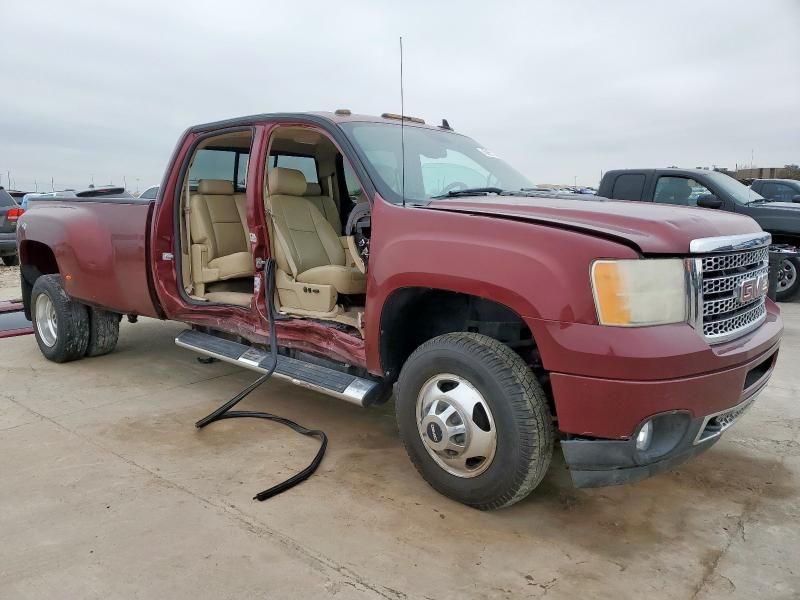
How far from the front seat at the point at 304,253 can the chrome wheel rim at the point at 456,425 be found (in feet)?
3.84

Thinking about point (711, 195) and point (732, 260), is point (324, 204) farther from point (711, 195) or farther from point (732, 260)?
point (711, 195)

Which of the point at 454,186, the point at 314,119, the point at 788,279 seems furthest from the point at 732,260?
the point at 788,279

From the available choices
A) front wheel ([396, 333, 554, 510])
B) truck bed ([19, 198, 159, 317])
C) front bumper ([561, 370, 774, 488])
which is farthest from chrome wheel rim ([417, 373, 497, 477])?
truck bed ([19, 198, 159, 317])

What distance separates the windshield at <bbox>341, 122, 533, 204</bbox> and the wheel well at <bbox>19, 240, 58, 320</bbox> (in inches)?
144

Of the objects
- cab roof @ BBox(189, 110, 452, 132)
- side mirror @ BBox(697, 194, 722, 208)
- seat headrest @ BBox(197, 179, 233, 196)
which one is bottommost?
side mirror @ BBox(697, 194, 722, 208)

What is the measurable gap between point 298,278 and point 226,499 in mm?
1508

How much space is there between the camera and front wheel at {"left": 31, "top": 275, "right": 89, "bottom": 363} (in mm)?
5375

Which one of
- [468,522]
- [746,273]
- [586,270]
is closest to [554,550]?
[468,522]

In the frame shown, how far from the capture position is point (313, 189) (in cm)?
469

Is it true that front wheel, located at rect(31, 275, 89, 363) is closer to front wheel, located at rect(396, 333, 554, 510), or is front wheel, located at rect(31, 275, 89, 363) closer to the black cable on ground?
the black cable on ground

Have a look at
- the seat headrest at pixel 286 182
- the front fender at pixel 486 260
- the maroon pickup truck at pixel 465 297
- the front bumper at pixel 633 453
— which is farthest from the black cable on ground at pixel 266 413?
the front bumper at pixel 633 453

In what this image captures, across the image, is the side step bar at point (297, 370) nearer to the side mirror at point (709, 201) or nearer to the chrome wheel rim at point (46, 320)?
the chrome wheel rim at point (46, 320)

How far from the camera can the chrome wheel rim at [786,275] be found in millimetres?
8938

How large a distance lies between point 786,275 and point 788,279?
6 cm
